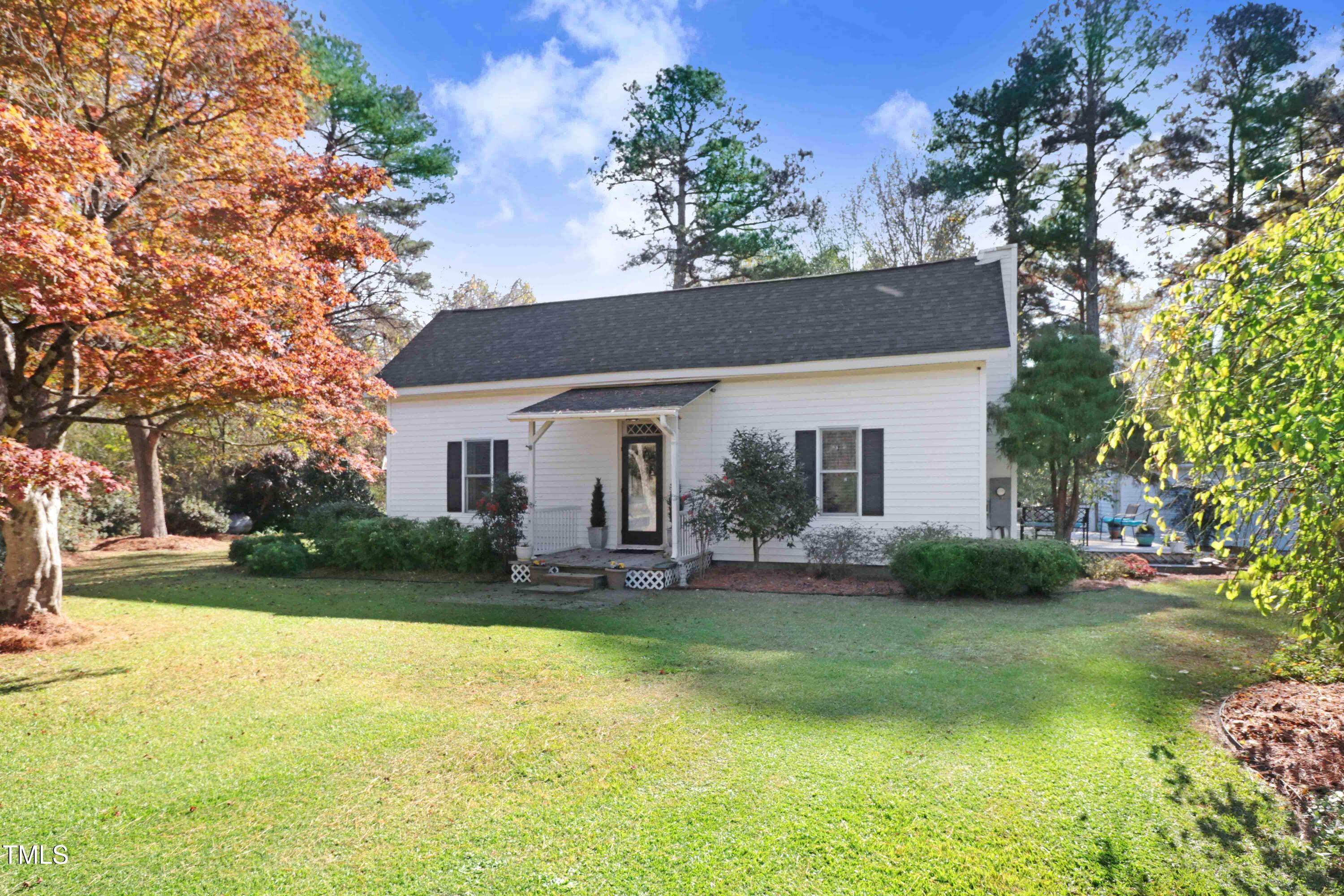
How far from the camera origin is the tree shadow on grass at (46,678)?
6082 millimetres

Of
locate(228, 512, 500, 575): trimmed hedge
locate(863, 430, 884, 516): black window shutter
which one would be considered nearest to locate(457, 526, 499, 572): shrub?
locate(228, 512, 500, 575): trimmed hedge

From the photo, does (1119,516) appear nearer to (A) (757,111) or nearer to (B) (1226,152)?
(B) (1226,152)

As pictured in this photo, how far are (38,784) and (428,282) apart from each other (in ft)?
81.8

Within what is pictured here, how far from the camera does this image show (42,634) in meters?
7.66

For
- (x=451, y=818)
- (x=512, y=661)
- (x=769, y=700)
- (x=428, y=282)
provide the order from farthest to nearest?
(x=428, y=282)
(x=512, y=661)
(x=769, y=700)
(x=451, y=818)

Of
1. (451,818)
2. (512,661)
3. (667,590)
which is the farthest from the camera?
(667,590)

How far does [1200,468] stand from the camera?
473cm

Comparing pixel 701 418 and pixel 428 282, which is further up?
pixel 428 282

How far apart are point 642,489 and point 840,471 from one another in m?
3.88

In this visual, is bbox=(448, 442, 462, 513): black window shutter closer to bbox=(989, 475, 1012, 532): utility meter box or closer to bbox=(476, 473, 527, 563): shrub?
bbox=(476, 473, 527, 563): shrub

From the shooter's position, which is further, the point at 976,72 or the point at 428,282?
the point at 428,282

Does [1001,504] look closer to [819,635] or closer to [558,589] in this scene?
[819,635]

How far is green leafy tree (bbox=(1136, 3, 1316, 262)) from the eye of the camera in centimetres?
2045

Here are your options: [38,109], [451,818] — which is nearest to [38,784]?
[451,818]
